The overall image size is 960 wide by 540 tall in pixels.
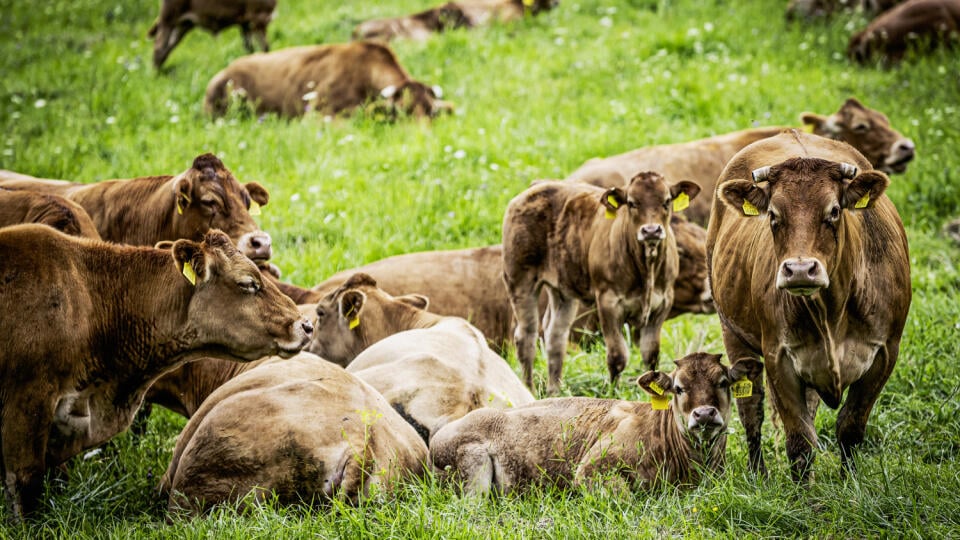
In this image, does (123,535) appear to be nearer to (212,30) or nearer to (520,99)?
(520,99)

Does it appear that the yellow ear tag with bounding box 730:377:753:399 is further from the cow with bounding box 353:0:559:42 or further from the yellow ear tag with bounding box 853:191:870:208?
the cow with bounding box 353:0:559:42

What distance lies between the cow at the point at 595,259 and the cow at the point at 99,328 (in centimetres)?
295

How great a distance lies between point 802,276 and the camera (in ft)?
18.3

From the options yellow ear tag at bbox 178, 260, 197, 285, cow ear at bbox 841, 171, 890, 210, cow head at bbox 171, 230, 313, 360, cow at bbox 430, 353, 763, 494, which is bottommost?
cow at bbox 430, 353, 763, 494

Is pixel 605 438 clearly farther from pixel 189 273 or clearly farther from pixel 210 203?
pixel 210 203

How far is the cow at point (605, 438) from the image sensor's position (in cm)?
636

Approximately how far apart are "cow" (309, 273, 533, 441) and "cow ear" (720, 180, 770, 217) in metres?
2.25

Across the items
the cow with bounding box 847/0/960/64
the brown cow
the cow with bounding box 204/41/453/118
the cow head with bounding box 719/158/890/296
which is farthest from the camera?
the cow with bounding box 847/0/960/64

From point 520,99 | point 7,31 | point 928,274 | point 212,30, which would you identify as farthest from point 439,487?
point 7,31

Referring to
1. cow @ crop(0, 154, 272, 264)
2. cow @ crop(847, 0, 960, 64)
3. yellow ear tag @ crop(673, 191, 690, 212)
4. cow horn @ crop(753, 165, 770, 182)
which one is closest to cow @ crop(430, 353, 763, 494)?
cow horn @ crop(753, 165, 770, 182)

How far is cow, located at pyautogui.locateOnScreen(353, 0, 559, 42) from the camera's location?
20359 mm

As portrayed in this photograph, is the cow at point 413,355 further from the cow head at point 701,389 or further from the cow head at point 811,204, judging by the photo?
the cow head at point 811,204

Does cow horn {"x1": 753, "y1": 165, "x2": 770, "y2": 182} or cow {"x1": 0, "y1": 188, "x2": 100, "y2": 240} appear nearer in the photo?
cow horn {"x1": 753, "y1": 165, "x2": 770, "y2": 182}

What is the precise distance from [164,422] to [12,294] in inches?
93.7
